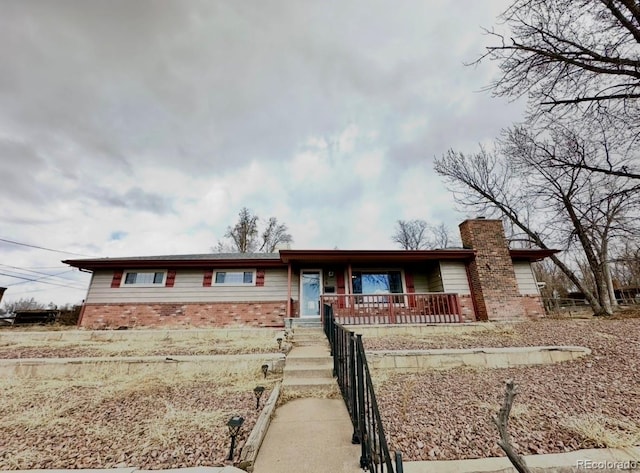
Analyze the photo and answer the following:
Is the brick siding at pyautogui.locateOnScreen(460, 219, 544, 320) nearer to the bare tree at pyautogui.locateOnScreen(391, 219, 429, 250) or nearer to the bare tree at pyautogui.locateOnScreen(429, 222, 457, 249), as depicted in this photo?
the bare tree at pyautogui.locateOnScreen(429, 222, 457, 249)

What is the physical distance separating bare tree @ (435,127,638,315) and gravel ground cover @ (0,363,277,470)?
32.7ft

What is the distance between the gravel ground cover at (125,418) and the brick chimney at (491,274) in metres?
8.16

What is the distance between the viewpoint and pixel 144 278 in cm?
984

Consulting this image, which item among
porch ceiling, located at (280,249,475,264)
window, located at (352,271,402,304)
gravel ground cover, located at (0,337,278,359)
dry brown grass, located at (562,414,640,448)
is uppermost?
porch ceiling, located at (280,249,475,264)

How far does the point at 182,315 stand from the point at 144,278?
2.24 meters

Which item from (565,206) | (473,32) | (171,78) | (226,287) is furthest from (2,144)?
(565,206)

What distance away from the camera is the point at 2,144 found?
1225 cm

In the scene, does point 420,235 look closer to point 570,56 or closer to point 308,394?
point 570,56

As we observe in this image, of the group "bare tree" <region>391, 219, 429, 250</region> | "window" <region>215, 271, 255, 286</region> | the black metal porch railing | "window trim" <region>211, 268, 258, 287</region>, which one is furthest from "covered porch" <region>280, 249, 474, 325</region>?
"bare tree" <region>391, 219, 429, 250</region>

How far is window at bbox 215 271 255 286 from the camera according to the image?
32.4 ft

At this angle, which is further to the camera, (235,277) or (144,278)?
(235,277)

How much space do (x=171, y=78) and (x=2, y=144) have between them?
10834mm

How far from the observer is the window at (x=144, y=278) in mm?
9758

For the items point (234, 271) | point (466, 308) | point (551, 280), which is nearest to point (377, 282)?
point (466, 308)
